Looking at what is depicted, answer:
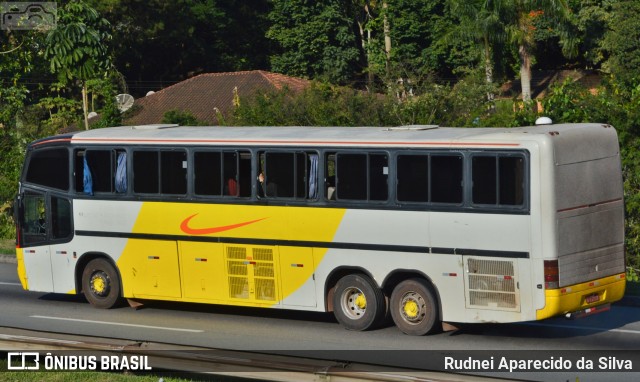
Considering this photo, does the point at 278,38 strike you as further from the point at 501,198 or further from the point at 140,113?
the point at 501,198

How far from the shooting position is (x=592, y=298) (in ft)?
55.7

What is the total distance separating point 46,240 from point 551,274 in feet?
31.8

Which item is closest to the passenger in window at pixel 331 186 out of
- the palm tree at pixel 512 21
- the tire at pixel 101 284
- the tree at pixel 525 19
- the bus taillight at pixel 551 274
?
the bus taillight at pixel 551 274

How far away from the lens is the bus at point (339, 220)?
54.4 feet

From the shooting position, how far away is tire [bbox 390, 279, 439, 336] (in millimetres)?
17547

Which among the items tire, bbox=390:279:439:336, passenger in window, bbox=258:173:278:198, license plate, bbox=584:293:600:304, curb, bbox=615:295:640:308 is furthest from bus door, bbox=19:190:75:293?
curb, bbox=615:295:640:308

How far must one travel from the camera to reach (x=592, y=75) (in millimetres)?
78125

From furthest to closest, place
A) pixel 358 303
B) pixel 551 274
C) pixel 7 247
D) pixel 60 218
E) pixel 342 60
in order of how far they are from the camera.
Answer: pixel 342 60 → pixel 7 247 → pixel 60 218 → pixel 358 303 → pixel 551 274

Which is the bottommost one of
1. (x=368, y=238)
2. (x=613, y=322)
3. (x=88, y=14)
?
(x=613, y=322)

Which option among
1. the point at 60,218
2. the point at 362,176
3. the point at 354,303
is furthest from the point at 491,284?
the point at 60,218

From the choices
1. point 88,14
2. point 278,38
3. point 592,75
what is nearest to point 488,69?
point 592,75

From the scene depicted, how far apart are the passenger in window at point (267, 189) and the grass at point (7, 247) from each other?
12.7 m

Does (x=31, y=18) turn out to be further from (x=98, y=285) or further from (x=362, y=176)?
(x=362, y=176)

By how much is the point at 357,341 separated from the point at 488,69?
5106 centimetres
